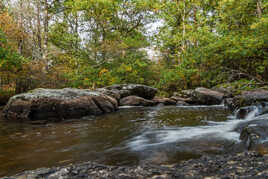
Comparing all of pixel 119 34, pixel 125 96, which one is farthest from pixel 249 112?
pixel 119 34

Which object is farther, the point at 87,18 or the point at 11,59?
the point at 87,18

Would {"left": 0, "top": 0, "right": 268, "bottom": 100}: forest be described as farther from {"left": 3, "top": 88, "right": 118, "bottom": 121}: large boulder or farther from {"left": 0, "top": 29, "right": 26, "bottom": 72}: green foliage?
{"left": 3, "top": 88, "right": 118, "bottom": 121}: large boulder

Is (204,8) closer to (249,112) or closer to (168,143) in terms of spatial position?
(249,112)

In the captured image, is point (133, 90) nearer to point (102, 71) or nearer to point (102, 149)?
point (102, 71)

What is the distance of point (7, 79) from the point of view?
1321 centimetres

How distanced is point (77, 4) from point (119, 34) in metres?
5.25

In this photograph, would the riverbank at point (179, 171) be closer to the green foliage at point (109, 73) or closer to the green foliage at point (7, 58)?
the green foliage at point (7, 58)

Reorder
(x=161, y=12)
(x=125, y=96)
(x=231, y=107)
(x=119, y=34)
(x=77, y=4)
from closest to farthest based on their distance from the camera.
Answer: (x=231, y=107), (x=125, y=96), (x=77, y=4), (x=161, y=12), (x=119, y=34)

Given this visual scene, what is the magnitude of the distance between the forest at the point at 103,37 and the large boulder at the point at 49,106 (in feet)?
14.2

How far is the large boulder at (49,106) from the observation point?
23.5 feet

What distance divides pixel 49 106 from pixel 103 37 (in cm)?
1556

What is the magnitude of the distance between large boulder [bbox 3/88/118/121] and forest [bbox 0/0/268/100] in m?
4.34

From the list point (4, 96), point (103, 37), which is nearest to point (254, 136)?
point (4, 96)

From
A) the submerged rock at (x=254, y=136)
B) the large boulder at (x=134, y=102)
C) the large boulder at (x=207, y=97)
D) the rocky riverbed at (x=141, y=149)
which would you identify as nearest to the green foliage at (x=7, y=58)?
the rocky riverbed at (x=141, y=149)
